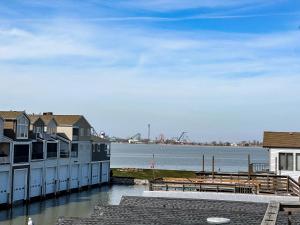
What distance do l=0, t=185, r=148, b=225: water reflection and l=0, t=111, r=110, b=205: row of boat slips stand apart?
1.46m

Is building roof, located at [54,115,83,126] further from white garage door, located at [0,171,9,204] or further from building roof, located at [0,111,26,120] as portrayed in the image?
white garage door, located at [0,171,9,204]

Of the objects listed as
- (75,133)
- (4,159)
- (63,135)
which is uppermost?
(75,133)

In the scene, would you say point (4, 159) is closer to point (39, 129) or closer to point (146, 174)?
point (39, 129)

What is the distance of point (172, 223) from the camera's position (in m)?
23.3

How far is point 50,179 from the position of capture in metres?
57.7

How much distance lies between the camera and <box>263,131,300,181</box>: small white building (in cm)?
3459

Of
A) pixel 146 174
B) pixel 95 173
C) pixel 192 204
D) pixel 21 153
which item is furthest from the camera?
pixel 146 174

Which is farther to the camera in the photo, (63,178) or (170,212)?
(63,178)

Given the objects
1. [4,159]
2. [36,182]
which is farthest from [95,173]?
[4,159]

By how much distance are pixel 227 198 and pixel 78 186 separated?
4116cm

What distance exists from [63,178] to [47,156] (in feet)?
17.5

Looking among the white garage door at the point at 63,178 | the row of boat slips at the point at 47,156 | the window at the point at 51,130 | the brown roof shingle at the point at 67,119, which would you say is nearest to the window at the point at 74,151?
the row of boat slips at the point at 47,156

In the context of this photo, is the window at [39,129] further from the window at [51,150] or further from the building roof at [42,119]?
the window at [51,150]

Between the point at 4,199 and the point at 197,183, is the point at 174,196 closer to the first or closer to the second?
the point at 197,183
